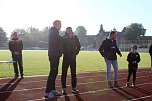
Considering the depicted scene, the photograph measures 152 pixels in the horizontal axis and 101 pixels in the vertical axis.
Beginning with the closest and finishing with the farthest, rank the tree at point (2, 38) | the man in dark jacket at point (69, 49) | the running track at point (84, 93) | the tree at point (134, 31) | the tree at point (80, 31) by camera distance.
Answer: the running track at point (84, 93) → the man in dark jacket at point (69, 49) → the tree at point (134, 31) → the tree at point (2, 38) → the tree at point (80, 31)

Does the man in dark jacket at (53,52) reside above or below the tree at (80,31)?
below

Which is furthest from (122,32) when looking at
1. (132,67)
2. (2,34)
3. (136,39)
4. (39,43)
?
(132,67)

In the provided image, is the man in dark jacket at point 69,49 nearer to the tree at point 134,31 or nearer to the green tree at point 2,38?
the tree at point 134,31

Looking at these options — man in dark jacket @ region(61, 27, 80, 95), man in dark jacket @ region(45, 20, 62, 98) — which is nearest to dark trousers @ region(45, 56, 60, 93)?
man in dark jacket @ region(45, 20, 62, 98)

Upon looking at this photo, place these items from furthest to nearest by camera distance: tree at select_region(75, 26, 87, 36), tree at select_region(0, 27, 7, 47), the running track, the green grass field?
tree at select_region(75, 26, 87, 36) → tree at select_region(0, 27, 7, 47) → the green grass field → the running track

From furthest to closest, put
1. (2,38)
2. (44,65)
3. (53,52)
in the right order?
1. (2,38)
2. (44,65)
3. (53,52)

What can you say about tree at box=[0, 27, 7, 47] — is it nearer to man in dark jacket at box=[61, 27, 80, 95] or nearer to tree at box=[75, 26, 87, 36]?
tree at box=[75, 26, 87, 36]

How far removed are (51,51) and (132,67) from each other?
182 inches

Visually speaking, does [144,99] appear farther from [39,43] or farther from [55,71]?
[39,43]

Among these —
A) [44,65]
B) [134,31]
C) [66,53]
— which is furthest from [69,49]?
[134,31]

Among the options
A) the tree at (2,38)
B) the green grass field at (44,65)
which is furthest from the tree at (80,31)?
the green grass field at (44,65)

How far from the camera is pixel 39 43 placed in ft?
507

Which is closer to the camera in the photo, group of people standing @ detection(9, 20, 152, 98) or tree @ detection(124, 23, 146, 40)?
group of people standing @ detection(9, 20, 152, 98)

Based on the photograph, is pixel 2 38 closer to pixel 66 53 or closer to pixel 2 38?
pixel 2 38
